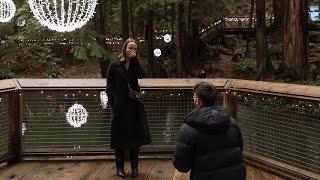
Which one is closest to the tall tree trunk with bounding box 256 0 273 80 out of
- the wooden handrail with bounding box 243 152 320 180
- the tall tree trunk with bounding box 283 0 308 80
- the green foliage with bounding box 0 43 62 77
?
the tall tree trunk with bounding box 283 0 308 80

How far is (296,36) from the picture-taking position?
1777 cm

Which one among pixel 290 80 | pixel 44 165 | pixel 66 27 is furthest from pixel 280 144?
pixel 290 80

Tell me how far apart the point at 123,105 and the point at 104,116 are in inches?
38.3

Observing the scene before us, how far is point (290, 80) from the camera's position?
1769 centimetres

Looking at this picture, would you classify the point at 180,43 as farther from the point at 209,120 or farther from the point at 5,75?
the point at 209,120

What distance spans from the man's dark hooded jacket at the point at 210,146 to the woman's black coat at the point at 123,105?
7.13 ft

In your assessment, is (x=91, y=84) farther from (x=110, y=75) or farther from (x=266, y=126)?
(x=266, y=126)

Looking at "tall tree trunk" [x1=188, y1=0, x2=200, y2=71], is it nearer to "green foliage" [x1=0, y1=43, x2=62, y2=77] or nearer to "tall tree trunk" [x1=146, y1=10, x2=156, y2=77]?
"tall tree trunk" [x1=146, y1=10, x2=156, y2=77]

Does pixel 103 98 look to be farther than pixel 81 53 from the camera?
No

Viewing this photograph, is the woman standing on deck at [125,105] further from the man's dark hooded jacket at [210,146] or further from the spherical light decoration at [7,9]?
the spherical light decoration at [7,9]

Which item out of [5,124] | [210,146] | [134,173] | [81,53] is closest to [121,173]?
[134,173]

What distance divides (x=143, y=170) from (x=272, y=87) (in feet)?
6.44

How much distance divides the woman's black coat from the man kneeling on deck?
216cm

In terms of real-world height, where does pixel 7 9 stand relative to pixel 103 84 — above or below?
above
